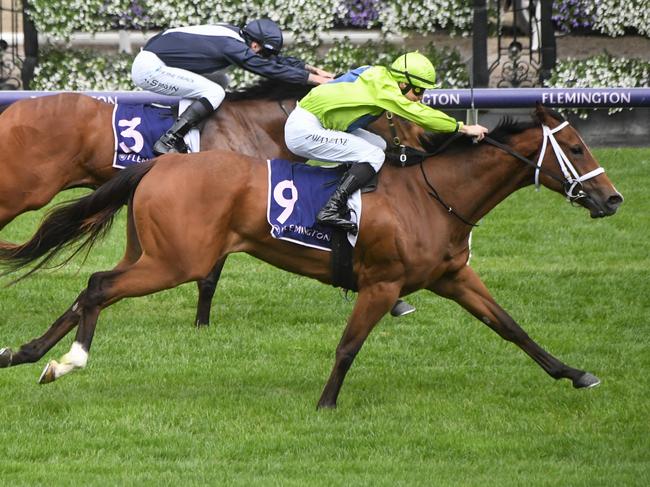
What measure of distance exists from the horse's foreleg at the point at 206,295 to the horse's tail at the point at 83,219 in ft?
5.78

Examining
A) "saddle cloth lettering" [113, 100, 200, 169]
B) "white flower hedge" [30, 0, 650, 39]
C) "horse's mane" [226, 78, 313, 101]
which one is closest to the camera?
"saddle cloth lettering" [113, 100, 200, 169]

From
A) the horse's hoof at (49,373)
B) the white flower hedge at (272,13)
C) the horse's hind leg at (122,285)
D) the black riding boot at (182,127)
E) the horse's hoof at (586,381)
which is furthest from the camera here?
the white flower hedge at (272,13)

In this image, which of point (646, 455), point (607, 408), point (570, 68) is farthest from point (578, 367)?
point (570, 68)

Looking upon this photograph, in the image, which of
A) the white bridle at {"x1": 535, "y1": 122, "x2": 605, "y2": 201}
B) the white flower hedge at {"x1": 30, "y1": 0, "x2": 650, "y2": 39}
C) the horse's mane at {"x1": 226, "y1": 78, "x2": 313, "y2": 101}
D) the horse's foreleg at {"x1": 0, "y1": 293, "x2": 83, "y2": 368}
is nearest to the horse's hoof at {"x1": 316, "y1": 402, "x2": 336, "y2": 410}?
the horse's foreleg at {"x1": 0, "y1": 293, "x2": 83, "y2": 368}

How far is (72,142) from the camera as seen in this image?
29.9 feet

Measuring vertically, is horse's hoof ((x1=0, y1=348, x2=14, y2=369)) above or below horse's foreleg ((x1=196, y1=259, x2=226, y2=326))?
above

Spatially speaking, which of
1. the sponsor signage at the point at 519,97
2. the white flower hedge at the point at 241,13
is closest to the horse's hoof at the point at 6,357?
the sponsor signage at the point at 519,97

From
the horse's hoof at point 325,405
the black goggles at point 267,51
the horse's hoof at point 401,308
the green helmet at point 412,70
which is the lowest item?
the horse's hoof at point 401,308

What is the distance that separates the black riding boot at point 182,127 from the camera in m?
8.95

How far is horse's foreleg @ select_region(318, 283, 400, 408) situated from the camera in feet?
24.0

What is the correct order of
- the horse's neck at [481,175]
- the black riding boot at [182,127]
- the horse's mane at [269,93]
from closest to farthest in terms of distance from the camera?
the horse's neck at [481,175], the black riding boot at [182,127], the horse's mane at [269,93]

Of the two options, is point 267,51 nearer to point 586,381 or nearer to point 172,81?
point 172,81

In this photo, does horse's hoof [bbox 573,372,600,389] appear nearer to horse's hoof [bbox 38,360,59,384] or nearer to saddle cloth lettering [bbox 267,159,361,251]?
saddle cloth lettering [bbox 267,159,361,251]

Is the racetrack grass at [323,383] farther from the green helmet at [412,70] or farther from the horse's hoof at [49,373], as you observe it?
the green helmet at [412,70]
